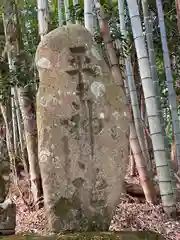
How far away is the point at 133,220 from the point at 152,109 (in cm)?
132

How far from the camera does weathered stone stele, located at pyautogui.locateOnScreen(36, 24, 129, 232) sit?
3.18m

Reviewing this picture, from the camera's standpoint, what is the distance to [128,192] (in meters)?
6.12

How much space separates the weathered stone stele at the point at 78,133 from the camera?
3180 mm

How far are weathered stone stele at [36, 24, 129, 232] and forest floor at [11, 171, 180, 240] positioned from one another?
1278mm

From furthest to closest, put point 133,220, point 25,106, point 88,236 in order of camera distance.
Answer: point 25,106 < point 133,220 < point 88,236

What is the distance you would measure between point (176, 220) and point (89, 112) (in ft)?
7.39

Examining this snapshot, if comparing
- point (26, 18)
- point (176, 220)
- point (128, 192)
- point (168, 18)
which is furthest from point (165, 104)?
point (176, 220)

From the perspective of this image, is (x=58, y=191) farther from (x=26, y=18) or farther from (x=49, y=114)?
(x=26, y=18)

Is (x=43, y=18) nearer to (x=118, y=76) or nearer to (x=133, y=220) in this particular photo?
(x=118, y=76)

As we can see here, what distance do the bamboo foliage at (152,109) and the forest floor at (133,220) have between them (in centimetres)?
21

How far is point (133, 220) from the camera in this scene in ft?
16.4

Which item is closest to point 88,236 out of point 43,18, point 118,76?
point 118,76

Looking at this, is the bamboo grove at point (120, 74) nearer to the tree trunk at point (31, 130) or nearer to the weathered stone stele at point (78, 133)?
the tree trunk at point (31, 130)

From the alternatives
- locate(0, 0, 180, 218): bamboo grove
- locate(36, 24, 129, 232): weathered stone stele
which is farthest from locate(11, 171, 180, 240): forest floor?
locate(36, 24, 129, 232): weathered stone stele
